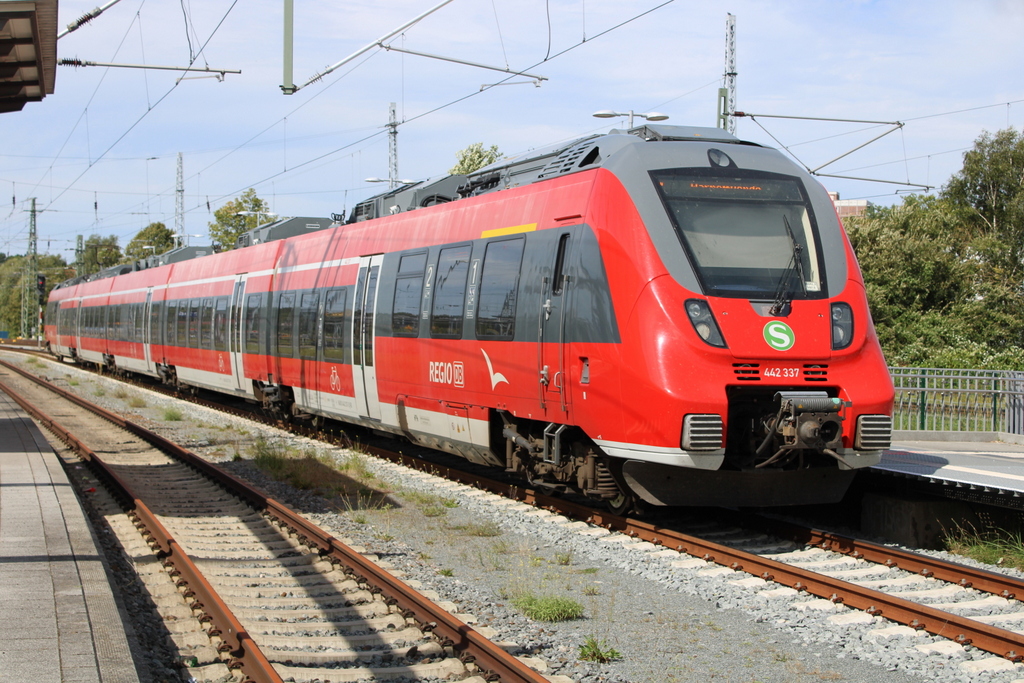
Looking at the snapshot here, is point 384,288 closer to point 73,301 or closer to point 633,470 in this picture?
point 633,470

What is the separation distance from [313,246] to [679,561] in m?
10.8

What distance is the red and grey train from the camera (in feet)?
26.5

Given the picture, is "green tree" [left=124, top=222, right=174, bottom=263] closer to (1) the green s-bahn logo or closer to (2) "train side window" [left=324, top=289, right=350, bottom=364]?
(2) "train side window" [left=324, top=289, right=350, bottom=364]

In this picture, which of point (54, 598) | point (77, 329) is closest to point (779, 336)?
point (54, 598)

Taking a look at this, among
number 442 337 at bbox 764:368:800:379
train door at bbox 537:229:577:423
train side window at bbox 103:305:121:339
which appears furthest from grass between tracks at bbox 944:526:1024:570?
train side window at bbox 103:305:121:339

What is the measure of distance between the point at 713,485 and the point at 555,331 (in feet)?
6.77


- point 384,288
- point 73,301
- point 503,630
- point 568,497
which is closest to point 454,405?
point 568,497

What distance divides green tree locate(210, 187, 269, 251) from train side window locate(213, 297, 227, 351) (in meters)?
35.2

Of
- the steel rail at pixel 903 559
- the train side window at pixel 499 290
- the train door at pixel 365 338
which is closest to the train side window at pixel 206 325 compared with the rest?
the train door at pixel 365 338

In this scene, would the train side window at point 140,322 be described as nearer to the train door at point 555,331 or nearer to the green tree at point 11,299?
the train door at point 555,331

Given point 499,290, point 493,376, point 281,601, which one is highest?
point 499,290

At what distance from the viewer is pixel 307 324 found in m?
16.8

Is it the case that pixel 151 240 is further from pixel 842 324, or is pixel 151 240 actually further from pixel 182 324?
pixel 842 324

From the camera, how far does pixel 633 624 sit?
6.62 meters
